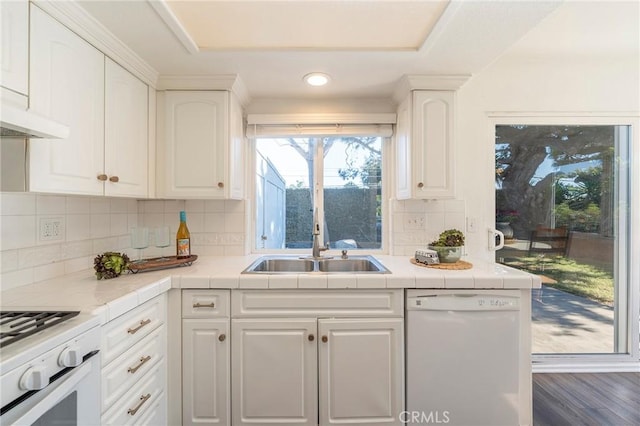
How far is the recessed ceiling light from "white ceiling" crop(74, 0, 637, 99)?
0.15 ft

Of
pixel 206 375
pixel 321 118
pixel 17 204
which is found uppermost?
→ pixel 321 118

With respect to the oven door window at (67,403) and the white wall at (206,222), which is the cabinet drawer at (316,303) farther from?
the white wall at (206,222)

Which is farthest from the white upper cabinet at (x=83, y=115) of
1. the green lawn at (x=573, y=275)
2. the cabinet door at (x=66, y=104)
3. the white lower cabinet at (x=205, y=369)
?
the green lawn at (x=573, y=275)

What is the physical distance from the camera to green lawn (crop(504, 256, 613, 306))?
214 cm

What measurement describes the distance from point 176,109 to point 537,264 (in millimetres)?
2875

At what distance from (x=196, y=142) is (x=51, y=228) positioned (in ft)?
2.86

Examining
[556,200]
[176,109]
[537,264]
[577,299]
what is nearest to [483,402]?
[537,264]

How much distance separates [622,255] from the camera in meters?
2.12

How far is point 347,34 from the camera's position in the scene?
1442 mm

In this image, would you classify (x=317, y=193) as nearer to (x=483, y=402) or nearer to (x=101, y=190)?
(x=101, y=190)

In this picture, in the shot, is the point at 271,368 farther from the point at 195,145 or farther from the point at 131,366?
the point at 195,145

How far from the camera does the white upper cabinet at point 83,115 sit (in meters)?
1.07

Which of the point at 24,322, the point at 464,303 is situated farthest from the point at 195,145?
the point at 464,303

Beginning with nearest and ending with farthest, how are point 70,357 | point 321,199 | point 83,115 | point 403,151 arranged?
point 70,357 < point 83,115 < point 403,151 < point 321,199
